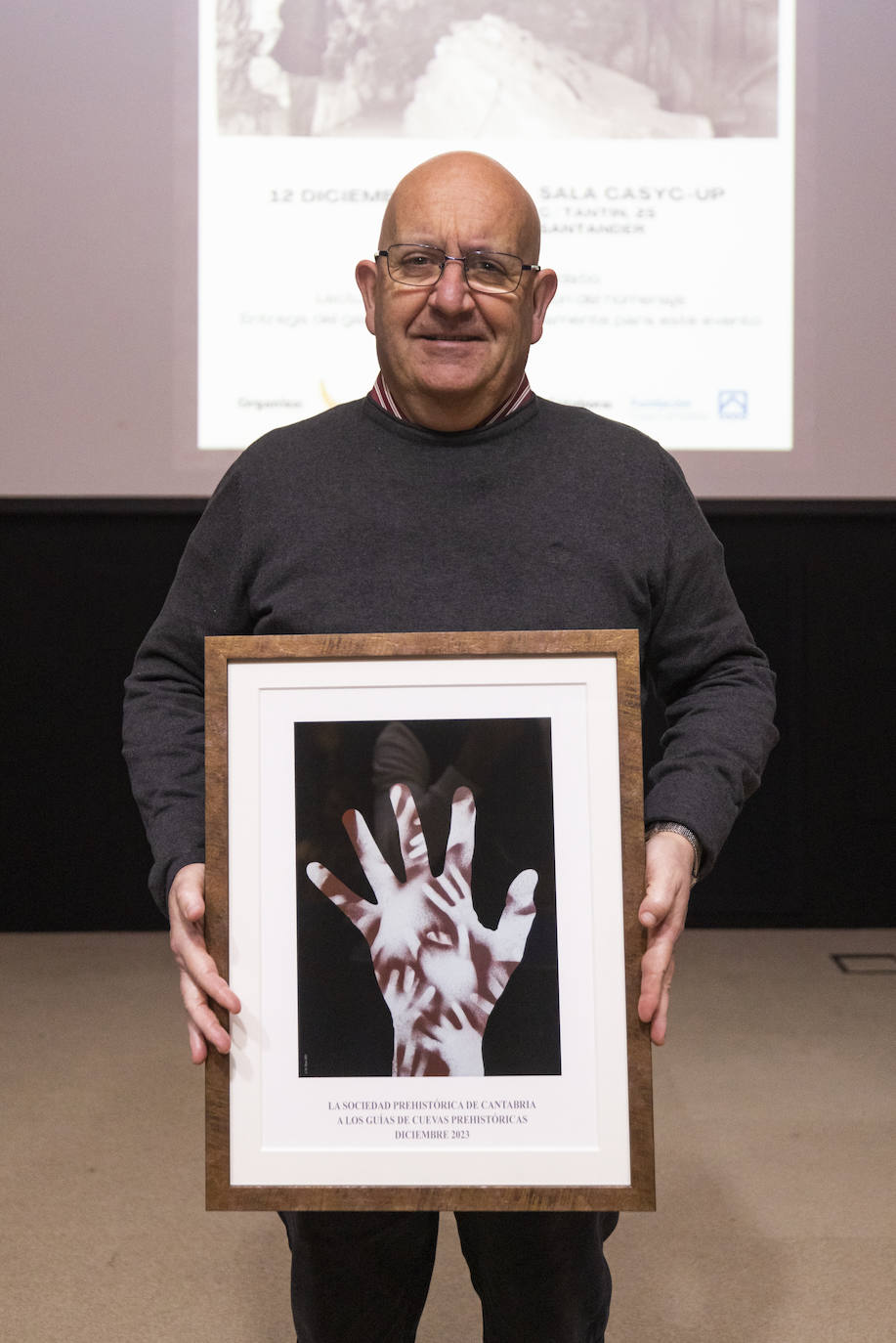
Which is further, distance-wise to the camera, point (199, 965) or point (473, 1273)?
point (473, 1273)

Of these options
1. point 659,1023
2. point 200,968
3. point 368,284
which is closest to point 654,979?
point 659,1023

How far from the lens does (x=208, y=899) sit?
3.09 ft

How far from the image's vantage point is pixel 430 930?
3.13ft

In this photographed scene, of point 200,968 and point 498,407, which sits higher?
point 498,407

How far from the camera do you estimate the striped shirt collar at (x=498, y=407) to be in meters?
1.16

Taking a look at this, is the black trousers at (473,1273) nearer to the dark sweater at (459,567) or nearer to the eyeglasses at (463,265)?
the dark sweater at (459,567)

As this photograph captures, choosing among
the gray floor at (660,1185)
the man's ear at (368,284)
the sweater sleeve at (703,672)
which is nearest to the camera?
the sweater sleeve at (703,672)

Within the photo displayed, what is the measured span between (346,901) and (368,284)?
64cm

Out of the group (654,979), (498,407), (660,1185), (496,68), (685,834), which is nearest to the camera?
(654,979)

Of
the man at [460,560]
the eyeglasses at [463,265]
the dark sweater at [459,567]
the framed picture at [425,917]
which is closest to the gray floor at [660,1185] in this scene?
the man at [460,560]

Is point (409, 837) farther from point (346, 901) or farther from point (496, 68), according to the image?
point (496, 68)

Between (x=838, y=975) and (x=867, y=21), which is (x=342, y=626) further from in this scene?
(x=867, y=21)

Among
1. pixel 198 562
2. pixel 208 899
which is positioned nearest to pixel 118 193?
pixel 198 562

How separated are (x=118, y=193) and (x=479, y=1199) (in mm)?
3206
